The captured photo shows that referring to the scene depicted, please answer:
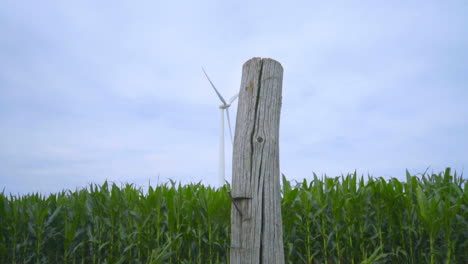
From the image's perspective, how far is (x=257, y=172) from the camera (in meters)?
3.83

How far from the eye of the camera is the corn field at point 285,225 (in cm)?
539

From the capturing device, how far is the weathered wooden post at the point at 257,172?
374cm

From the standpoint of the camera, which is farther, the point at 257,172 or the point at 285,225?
the point at 285,225

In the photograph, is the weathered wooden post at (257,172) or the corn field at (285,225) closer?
the weathered wooden post at (257,172)

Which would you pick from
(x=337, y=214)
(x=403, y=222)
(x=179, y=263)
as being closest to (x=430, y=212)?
(x=403, y=222)

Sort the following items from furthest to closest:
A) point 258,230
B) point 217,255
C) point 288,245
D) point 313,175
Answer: point 313,175 < point 217,255 < point 288,245 < point 258,230

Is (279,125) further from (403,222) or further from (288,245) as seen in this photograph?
(403,222)

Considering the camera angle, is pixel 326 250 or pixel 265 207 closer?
pixel 265 207

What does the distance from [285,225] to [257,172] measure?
2.08m

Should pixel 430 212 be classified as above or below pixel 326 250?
above

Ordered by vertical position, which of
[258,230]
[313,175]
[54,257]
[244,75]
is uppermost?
[244,75]

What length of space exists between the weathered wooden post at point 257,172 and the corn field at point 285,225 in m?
1.65

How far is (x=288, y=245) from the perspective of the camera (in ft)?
17.5

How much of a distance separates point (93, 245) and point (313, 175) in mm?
3989
